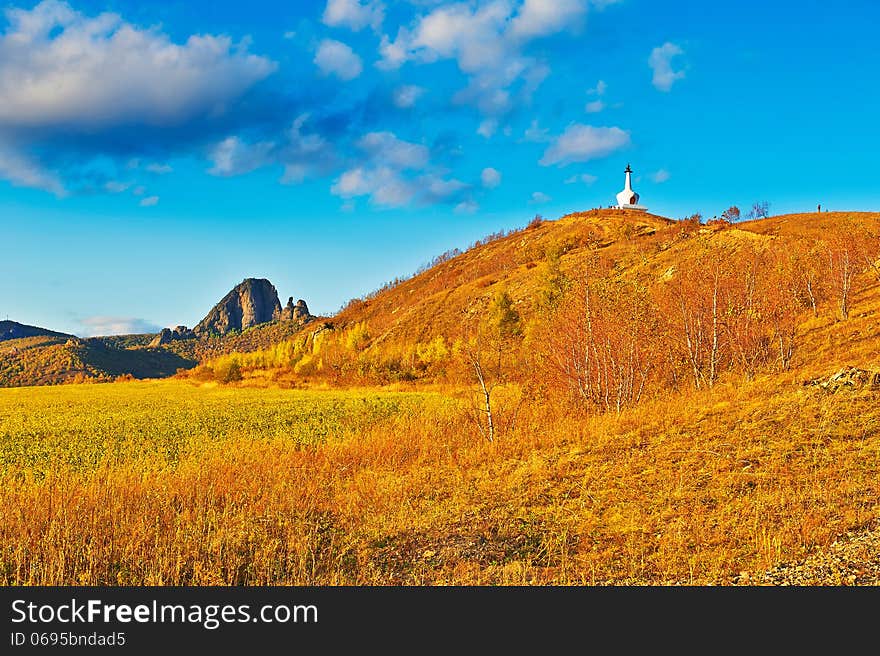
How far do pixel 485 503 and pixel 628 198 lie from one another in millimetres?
113511

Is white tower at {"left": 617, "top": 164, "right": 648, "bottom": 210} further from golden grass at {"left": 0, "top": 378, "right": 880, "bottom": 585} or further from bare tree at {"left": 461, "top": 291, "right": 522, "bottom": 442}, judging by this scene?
golden grass at {"left": 0, "top": 378, "right": 880, "bottom": 585}

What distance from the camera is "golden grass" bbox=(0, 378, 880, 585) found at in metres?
8.58

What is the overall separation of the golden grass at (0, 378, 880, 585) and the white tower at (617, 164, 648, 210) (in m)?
102

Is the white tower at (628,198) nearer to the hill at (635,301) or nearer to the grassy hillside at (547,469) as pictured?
the hill at (635,301)

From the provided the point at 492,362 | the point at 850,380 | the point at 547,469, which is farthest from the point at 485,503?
the point at 492,362

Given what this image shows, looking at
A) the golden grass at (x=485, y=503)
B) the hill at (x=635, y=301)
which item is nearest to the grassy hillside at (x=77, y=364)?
the hill at (x=635, y=301)

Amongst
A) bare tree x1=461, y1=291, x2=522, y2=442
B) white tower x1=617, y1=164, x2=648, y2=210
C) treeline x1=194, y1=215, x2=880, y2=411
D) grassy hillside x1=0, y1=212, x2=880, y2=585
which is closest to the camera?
grassy hillside x1=0, y1=212, x2=880, y2=585

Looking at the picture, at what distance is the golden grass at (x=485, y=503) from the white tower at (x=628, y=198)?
10236 centimetres

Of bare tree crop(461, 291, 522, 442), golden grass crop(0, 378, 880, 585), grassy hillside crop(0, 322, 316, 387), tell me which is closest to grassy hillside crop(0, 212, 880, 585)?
golden grass crop(0, 378, 880, 585)

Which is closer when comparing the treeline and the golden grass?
the golden grass

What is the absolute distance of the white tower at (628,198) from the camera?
375 feet

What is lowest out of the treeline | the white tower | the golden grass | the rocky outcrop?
the golden grass

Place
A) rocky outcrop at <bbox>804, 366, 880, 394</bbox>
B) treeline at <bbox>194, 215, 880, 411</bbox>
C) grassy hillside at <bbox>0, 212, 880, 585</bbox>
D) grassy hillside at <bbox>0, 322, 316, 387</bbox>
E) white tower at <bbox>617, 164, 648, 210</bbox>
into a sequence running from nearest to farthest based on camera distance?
grassy hillside at <bbox>0, 212, 880, 585</bbox>
rocky outcrop at <bbox>804, 366, 880, 394</bbox>
treeline at <bbox>194, 215, 880, 411</bbox>
white tower at <bbox>617, 164, 648, 210</bbox>
grassy hillside at <bbox>0, 322, 316, 387</bbox>

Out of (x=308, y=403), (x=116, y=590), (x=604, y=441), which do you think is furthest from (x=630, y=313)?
(x=308, y=403)
